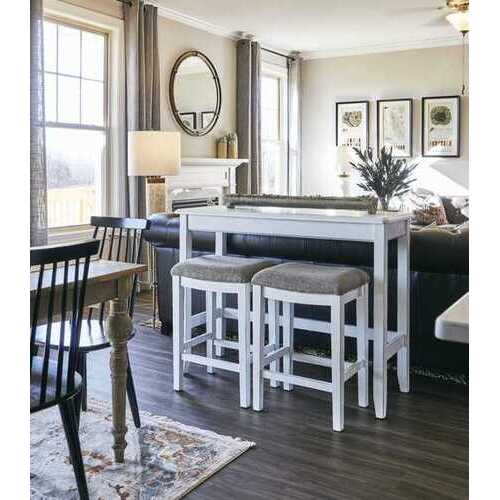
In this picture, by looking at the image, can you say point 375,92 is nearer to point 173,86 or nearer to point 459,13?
point 459,13

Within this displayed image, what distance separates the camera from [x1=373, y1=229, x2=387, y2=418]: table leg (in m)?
2.86

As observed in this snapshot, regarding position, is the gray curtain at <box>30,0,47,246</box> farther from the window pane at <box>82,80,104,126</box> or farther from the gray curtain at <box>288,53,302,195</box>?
the gray curtain at <box>288,53,302,195</box>

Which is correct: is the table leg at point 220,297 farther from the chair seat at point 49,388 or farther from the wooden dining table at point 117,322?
the chair seat at point 49,388

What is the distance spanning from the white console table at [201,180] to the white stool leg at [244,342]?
11.0ft

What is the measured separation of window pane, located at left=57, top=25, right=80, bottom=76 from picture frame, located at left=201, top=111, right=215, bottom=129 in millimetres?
1733

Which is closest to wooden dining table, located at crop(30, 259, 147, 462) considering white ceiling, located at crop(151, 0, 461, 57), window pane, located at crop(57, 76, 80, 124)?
window pane, located at crop(57, 76, 80, 124)

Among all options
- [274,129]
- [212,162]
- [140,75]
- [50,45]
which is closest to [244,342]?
[50,45]

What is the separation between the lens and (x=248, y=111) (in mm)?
7422

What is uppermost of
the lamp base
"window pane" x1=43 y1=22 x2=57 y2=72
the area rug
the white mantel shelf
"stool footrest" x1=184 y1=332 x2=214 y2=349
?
"window pane" x1=43 y1=22 x2=57 y2=72

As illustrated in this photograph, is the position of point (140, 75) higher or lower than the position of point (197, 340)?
higher

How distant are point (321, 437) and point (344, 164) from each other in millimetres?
5879

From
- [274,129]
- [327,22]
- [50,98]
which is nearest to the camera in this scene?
[50,98]
